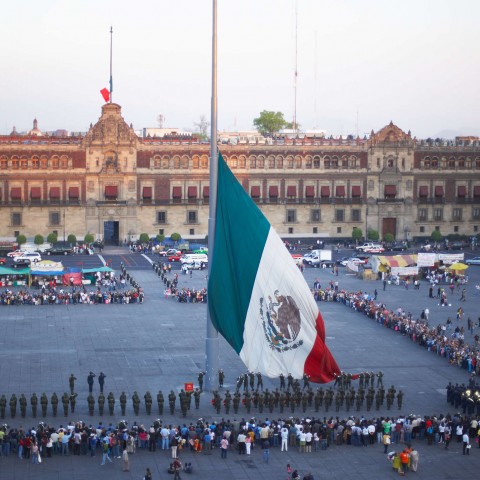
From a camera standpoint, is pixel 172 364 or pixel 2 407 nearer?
pixel 2 407

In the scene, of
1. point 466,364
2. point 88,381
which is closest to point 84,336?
point 88,381

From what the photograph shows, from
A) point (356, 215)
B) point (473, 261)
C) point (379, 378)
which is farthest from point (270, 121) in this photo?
point (379, 378)

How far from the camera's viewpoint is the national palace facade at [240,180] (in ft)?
319

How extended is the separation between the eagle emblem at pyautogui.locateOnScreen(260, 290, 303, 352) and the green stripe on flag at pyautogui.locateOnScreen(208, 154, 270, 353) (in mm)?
858

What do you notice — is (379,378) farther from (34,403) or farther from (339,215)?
(339,215)

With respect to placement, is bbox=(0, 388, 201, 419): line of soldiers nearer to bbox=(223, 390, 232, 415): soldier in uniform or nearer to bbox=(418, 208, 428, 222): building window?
bbox=(223, 390, 232, 415): soldier in uniform

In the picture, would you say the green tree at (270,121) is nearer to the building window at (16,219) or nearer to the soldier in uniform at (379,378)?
the building window at (16,219)

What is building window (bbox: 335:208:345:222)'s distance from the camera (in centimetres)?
10356

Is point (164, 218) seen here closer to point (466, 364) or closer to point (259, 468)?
point (466, 364)

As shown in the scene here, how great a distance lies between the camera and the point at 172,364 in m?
46.2

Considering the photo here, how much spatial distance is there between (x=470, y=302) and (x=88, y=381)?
113 feet

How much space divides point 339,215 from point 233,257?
70.0 m

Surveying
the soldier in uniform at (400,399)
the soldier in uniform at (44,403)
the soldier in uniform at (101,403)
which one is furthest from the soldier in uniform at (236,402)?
the soldier in uniform at (44,403)

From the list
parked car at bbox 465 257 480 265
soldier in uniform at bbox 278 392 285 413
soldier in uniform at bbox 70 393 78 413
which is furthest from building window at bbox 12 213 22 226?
soldier in uniform at bbox 278 392 285 413
